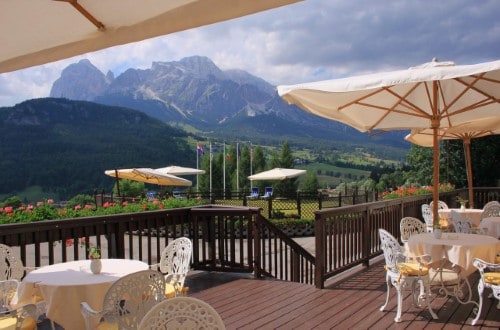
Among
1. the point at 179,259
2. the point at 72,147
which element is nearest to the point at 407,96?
the point at 179,259

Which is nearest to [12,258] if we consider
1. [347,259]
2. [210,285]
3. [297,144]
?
[210,285]

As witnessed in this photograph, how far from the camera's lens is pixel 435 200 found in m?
5.84

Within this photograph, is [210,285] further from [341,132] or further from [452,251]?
[341,132]

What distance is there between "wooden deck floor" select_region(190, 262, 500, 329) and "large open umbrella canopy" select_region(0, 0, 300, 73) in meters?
3.02

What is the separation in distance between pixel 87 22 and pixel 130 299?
1.63m

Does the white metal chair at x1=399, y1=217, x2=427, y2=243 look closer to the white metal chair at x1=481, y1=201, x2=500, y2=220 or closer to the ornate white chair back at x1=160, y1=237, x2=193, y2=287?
the white metal chair at x1=481, y1=201, x2=500, y2=220

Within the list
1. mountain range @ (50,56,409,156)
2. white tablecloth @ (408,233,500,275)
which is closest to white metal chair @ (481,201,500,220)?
white tablecloth @ (408,233,500,275)

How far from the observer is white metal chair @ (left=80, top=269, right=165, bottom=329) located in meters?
2.81

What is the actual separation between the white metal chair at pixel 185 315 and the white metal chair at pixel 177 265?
1697 millimetres

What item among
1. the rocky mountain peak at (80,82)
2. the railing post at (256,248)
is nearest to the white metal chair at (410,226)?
the railing post at (256,248)

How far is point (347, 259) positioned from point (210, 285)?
2.08 m

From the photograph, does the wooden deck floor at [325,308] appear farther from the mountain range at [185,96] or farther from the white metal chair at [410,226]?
the mountain range at [185,96]

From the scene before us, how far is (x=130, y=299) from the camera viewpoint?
9.37 ft

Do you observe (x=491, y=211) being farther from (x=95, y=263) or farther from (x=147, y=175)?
(x=147, y=175)
